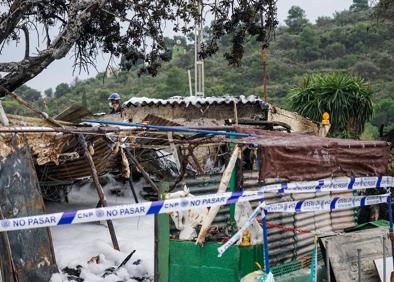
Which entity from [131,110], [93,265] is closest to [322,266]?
[93,265]

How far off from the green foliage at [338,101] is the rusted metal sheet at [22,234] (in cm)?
1553

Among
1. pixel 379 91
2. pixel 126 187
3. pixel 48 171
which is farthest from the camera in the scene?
pixel 379 91

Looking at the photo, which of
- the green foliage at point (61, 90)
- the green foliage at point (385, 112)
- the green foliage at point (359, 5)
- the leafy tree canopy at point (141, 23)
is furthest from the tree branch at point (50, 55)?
the green foliage at point (359, 5)

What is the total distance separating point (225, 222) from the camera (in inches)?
282

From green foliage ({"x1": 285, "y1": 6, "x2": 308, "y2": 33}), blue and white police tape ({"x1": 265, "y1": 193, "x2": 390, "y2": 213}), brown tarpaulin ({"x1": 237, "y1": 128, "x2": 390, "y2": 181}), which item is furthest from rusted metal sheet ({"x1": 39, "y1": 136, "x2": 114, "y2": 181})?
green foliage ({"x1": 285, "y1": 6, "x2": 308, "y2": 33})

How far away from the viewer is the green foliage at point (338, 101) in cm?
2183

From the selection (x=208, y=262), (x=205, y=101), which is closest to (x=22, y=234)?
(x=208, y=262)

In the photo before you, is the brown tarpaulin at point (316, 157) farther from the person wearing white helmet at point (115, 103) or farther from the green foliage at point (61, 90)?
the green foliage at point (61, 90)

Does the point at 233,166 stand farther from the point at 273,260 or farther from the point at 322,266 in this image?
the point at 322,266

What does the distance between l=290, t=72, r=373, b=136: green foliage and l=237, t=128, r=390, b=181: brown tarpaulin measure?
44.7 feet

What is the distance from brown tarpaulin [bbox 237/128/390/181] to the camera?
627cm

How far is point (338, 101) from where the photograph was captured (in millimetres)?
21734

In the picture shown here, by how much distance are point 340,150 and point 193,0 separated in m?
6.46

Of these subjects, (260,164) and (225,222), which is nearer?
(260,164)
